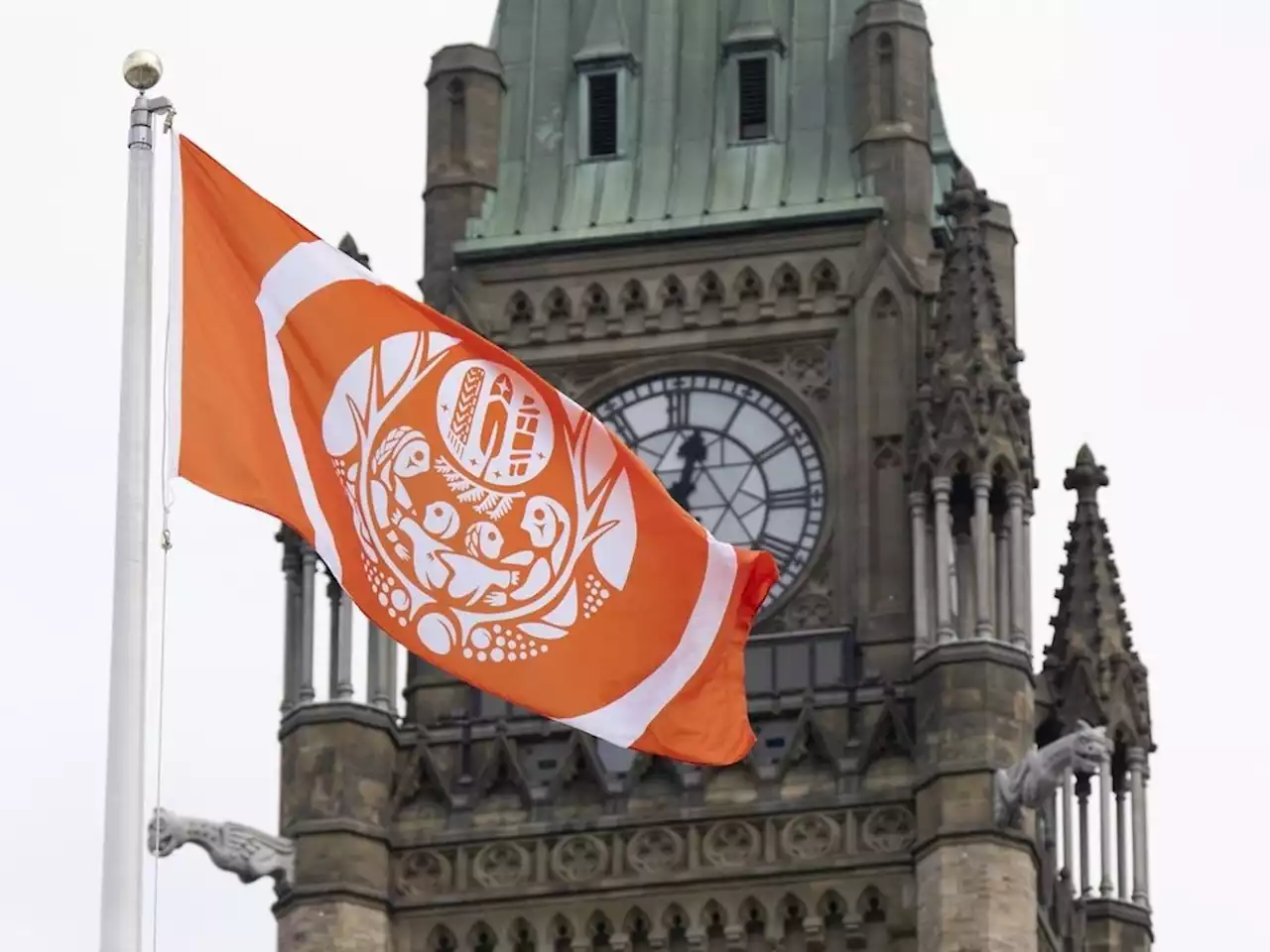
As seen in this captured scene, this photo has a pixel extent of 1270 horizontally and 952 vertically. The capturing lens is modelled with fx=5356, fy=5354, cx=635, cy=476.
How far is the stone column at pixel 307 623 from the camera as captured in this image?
6519 cm

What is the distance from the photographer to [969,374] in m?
64.9

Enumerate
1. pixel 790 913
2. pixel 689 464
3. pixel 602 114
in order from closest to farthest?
pixel 790 913 → pixel 689 464 → pixel 602 114

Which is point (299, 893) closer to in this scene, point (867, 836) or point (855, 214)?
point (867, 836)

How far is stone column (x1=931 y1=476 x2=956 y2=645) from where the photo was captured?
6359 cm

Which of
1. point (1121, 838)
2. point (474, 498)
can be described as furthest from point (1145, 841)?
point (474, 498)

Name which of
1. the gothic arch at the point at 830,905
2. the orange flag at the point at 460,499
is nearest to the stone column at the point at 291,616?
the gothic arch at the point at 830,905

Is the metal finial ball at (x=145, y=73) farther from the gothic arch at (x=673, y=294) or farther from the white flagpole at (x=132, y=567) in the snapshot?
the gothic arch at (x=673, y=294)

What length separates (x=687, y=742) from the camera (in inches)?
1518

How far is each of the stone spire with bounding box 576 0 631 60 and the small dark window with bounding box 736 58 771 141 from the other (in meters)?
1.56

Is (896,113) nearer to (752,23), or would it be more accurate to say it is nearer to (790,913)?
(752,23)

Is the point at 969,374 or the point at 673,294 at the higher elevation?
the point at 673,294

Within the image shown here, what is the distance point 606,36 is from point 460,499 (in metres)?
32.6

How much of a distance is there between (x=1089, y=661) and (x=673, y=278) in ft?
23.6

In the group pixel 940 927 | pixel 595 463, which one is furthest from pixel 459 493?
pixel 940 927
